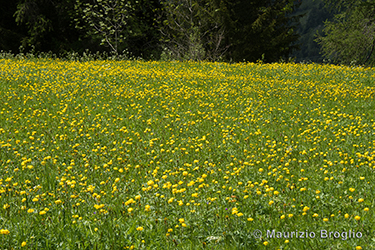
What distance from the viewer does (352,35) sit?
71.3ft

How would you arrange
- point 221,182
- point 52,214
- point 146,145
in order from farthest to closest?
1. point 146,145
2. point 221,182
3. point 52,214

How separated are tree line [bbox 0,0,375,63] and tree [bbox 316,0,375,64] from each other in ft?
0.22

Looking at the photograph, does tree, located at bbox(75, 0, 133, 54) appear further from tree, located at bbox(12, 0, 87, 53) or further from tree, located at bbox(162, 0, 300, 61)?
tree, located at bbox(162, 0, 300, 61)

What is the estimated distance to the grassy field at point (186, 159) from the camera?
9.66 ft

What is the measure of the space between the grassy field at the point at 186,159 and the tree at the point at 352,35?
35.6 ft

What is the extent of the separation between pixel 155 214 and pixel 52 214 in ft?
3.60

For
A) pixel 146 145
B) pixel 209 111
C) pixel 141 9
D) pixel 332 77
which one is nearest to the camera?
pixel 146 145

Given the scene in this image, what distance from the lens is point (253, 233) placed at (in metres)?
2.94

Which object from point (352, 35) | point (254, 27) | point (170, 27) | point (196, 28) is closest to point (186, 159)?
point (196, 28)

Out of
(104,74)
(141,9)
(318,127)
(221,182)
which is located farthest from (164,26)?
(221,182)

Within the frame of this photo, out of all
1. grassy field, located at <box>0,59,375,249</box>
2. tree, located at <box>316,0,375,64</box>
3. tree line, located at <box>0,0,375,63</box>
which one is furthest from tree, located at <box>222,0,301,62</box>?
grassy field, located at <box>0,59,375,249</box>

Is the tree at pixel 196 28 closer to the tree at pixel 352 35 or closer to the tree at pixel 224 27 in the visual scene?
the tree at pixel 224 27

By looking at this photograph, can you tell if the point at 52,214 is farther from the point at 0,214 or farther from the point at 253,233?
the point at 253,233

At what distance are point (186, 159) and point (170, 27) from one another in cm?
1626
